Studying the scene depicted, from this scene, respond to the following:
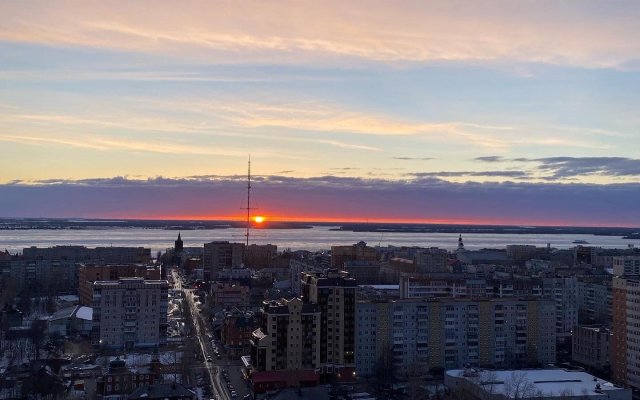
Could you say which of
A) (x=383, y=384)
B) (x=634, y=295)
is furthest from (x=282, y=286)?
(x=634, y=295)

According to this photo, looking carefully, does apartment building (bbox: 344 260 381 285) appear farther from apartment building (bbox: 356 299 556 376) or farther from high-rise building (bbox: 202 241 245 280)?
apartment building (bbox: 356 299 556 376)

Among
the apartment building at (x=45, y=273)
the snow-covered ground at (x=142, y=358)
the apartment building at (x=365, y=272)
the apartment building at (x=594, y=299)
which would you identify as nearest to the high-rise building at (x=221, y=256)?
the apartment building at (x=45, y=273)

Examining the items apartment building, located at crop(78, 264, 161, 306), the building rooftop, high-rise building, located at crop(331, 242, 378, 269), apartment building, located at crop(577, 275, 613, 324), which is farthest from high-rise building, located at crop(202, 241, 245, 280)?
the building rooftop

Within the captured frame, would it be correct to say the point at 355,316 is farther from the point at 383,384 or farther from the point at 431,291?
the point at 431,291

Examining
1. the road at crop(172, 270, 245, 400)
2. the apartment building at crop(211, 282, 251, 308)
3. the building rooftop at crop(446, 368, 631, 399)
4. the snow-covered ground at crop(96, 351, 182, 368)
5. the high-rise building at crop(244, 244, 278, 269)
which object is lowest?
the road at crop(172, 270, 245, 400)

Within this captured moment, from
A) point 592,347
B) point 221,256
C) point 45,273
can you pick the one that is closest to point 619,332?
point 592,347

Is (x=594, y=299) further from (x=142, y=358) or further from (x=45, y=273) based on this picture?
(x=45, y=273)
